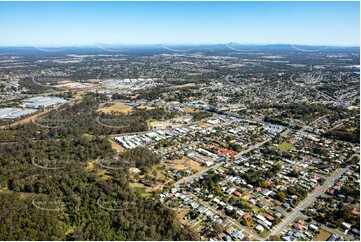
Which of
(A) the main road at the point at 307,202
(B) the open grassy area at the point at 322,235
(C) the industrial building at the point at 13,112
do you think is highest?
(C) the industrial building at the point at 13,112

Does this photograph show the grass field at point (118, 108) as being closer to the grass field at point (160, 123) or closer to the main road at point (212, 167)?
the grass field at point (160, 123)

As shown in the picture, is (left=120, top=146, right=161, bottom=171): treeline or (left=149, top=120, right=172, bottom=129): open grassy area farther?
(left=149, top=120, right=172, bottom=129): open grassy area

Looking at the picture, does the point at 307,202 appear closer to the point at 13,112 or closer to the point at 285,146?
the point at 285,146

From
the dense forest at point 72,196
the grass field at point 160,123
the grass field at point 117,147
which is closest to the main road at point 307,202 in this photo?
the dense forest at point 72,196

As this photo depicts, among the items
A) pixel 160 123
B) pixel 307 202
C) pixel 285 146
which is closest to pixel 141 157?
pixel 160 123

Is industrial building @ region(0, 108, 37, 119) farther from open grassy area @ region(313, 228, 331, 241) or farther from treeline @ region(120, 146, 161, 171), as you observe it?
open grassy area @ region(313, 228, 331, 241)

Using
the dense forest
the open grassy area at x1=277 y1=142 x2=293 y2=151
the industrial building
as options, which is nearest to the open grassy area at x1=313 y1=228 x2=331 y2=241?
the dense forest

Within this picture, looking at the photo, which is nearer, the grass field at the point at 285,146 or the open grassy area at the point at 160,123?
the grass field at the point at 285,146

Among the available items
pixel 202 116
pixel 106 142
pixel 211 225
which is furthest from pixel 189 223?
pixel 202 116

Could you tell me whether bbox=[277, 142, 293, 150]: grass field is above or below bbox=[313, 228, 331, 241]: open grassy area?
above
